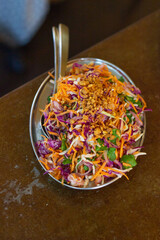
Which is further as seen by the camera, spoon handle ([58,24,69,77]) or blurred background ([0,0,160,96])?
blurred background ([0,0,160,96])

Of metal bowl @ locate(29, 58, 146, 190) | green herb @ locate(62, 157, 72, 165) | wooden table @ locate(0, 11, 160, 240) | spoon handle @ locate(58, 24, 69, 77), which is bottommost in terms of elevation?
wooden table @ locate(0, 11, 160, 240)

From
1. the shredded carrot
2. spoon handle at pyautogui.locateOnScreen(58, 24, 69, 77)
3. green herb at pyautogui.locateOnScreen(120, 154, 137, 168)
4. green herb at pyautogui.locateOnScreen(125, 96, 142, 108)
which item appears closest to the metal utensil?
spoon handle at pyautogui.locateOnScreen(58, 24, 69, 77)

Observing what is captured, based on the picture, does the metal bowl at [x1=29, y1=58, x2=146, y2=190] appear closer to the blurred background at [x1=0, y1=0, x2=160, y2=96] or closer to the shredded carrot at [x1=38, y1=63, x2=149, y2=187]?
the shredded carrot at [x1=38, y1=63, x2=149, y2=187]

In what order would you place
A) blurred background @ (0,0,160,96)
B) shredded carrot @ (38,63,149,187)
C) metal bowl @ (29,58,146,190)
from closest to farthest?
shredded carrot @ (38,63,149,187) < metal bowl @ (29,58,146,190) < blurred background @ (0,0,160,96)

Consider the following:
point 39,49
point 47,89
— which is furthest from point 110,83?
point 39,49

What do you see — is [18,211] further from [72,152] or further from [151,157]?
[151,157]

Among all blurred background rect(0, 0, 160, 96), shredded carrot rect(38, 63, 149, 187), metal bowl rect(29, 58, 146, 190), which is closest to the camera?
Answer: shredded carrot rect(38, 63, 149, 187)

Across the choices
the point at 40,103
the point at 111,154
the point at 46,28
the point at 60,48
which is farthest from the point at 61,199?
the point at 46,28
